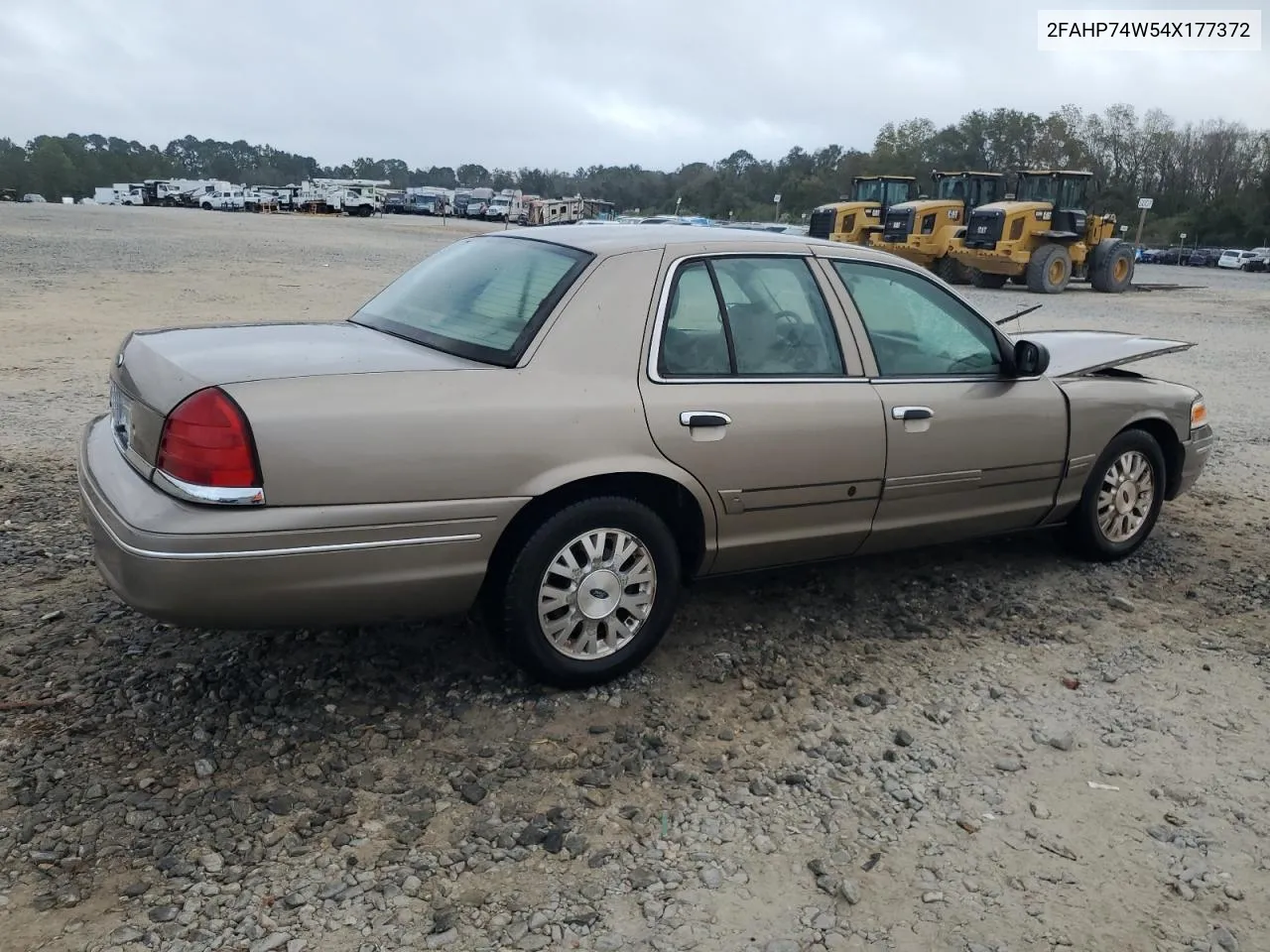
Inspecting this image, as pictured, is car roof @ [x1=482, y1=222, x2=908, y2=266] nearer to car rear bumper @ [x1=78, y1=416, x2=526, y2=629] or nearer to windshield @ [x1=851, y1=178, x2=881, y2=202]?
car rear bumper @ [x1=78, y1=416, x2=526, y2=629]

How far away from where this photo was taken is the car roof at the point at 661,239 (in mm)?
3789

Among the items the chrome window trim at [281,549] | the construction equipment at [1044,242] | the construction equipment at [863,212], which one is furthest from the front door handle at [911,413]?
the construction equipment at [863,212]

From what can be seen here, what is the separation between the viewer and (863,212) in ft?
95.5

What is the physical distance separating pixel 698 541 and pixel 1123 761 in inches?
61.8

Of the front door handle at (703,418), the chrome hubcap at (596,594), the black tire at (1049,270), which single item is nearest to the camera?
the chrome hubcap at (596,594)

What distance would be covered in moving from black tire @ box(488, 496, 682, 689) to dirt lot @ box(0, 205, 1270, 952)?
0.38 feet

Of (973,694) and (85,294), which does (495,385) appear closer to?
(973,694)

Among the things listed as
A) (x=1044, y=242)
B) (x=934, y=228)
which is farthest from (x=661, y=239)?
(x=934, y=228)

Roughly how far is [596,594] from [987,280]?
23.6 meters

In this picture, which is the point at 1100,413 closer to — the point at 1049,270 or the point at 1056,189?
the point at 1049,270

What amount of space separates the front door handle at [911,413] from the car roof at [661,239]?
639mm

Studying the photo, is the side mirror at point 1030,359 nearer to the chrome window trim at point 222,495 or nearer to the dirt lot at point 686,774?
the dirt lot at point 686,774

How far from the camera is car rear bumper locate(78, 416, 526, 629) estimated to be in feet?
9.37

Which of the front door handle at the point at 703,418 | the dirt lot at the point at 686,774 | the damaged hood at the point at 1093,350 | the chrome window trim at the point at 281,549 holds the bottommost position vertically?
the dirt lot at the point at 686,774
